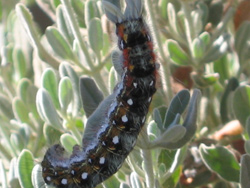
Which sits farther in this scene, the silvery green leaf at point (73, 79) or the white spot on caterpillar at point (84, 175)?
the silvery green leaf at point (73, 79)

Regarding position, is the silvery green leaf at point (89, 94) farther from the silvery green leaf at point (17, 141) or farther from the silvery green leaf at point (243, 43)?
the silvery green leaf at point (243, 43)

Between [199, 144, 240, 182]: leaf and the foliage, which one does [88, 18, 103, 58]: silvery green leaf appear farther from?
[199, 144, 240, 182]: leaf

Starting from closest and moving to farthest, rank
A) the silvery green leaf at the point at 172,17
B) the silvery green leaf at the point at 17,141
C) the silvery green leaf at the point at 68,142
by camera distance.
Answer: the silvery green leaf at the point at 68,142
the silvery green leaf at the point at 17,141
the silvery green leaf at the point at 172,17

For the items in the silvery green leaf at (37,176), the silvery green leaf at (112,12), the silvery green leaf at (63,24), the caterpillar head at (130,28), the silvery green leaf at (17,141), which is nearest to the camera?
the silvery green leaf at (112,12)

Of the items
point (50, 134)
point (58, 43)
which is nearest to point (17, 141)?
point (50, 134)

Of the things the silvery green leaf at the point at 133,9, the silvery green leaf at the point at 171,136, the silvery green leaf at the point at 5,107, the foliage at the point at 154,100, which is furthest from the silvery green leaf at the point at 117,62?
the silvery green leaf at the point at 5,107

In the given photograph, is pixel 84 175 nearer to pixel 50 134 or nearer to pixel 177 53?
pixel 50 134

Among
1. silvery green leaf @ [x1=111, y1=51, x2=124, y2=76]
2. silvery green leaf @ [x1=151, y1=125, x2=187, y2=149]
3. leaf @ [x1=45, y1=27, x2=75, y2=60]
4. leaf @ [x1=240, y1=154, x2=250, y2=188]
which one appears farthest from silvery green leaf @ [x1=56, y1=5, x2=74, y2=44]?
leaf @ [x1=240, y1=154, x2=250, y2=188]
